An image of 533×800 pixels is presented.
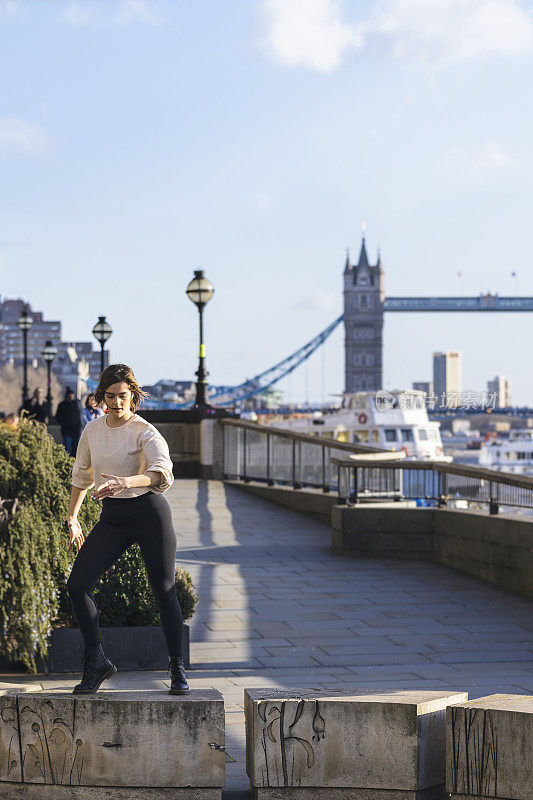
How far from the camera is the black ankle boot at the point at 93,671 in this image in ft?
17.4

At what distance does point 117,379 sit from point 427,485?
28.4 ft

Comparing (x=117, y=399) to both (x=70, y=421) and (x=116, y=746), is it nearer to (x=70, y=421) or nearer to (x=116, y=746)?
(x=116, y=746)

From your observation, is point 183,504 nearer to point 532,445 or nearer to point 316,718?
point 316,718

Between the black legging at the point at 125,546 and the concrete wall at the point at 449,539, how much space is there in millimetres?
6512

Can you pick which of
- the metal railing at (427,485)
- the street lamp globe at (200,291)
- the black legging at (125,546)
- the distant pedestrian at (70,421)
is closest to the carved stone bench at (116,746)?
the black legging at (125,546)

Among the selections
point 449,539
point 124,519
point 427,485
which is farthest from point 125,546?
point 427,485

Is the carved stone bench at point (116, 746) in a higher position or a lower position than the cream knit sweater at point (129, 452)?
lower

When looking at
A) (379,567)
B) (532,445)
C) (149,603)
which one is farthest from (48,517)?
(532,445)

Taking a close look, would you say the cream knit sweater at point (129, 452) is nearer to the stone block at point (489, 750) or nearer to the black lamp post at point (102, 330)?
the stone block at point (489, 750)

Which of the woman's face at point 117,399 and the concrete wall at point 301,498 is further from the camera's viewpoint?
the concrete wall at point 301,498

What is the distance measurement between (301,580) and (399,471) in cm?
264

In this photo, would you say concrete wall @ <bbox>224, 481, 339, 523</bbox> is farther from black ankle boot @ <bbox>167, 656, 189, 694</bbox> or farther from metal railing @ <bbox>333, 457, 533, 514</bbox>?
black ankle boot @ <bbox>167, 656, 189, 694</bbox>

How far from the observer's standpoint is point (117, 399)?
5.54m

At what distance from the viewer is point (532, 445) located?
119 metres
